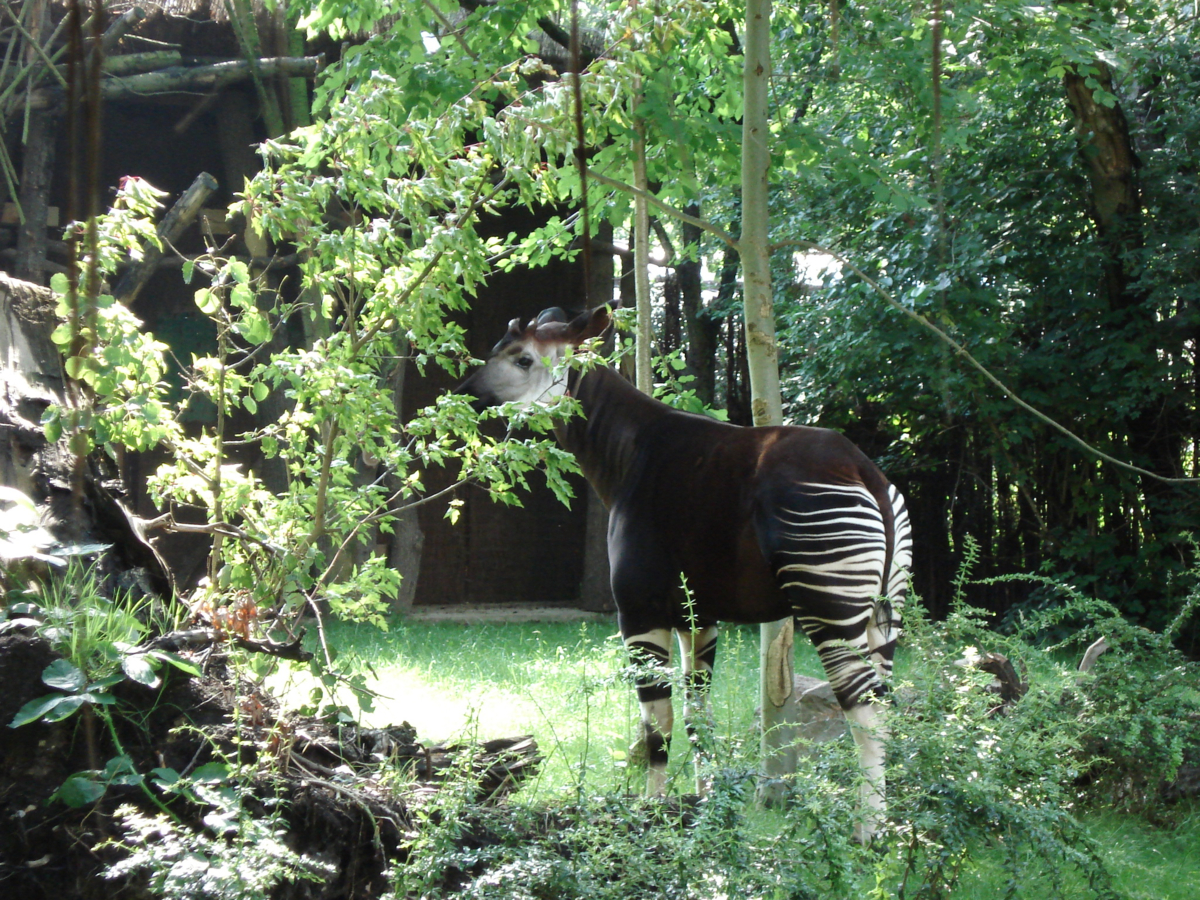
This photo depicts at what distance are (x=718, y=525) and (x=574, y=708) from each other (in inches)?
35.5

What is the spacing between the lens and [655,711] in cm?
326

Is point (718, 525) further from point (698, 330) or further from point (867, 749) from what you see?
point (698, 330)

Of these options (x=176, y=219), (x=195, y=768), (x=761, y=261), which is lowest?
(x=195, y=768)

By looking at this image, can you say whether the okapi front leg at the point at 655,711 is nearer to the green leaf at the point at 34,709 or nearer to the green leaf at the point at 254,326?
the green leaf at the point at 254,326

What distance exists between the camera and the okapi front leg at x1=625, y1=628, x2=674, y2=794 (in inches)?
127

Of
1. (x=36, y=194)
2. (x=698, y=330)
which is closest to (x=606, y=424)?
(x=36, y=194)

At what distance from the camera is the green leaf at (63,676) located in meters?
2.19

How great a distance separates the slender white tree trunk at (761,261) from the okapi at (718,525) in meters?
0.27

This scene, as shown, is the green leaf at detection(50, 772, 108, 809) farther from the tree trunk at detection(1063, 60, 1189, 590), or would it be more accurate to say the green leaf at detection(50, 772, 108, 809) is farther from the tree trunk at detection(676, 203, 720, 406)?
the tree trunk at detection(676, 203, 720, 406)

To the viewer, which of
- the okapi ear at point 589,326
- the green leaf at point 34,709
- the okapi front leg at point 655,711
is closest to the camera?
the green leaf at point 34,709

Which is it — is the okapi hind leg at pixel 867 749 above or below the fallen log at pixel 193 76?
below

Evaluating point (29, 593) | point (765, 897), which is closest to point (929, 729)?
point (765, 897)

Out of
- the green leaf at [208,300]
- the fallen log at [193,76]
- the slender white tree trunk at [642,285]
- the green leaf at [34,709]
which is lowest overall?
the green leaf at [34,709]

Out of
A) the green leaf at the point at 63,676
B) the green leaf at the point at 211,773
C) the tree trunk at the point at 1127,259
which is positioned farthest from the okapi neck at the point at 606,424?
the tree trunk at the point at 1127,259
